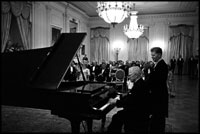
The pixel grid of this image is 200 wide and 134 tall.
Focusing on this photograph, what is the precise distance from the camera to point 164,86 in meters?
2.68

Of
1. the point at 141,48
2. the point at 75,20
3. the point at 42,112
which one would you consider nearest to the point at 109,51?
the point at 141,48

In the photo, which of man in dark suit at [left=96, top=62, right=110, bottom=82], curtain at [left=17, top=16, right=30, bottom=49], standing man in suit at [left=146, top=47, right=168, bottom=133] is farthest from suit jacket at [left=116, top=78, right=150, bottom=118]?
curtain at [left=17, top=16, right=30, bottom=49]

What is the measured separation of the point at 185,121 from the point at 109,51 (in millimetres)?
11410

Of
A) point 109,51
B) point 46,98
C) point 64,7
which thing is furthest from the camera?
point 109,51

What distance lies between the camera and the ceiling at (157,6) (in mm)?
10666

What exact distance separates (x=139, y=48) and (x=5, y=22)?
9843 millimetres

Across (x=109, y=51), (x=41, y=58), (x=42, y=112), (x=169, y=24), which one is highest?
(x=169, y=24)

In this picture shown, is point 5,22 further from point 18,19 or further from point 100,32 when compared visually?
point 100,32

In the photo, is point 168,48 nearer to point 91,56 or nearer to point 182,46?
point 182,46

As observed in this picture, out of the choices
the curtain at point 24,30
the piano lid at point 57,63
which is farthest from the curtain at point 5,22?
the piano lid at point 57,63

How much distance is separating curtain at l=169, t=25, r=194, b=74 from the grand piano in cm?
1174

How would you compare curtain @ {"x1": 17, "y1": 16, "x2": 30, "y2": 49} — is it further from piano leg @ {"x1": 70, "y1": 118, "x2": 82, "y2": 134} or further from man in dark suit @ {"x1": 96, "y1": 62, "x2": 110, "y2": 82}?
piano leg @ {"x1": 70, "y1": 118, "x2": 82, "y2": 134}

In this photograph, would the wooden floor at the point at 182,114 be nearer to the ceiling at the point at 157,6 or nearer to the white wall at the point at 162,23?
the ceiling at the point at 157,6

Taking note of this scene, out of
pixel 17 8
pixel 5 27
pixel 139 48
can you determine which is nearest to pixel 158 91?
pixel 5 27
